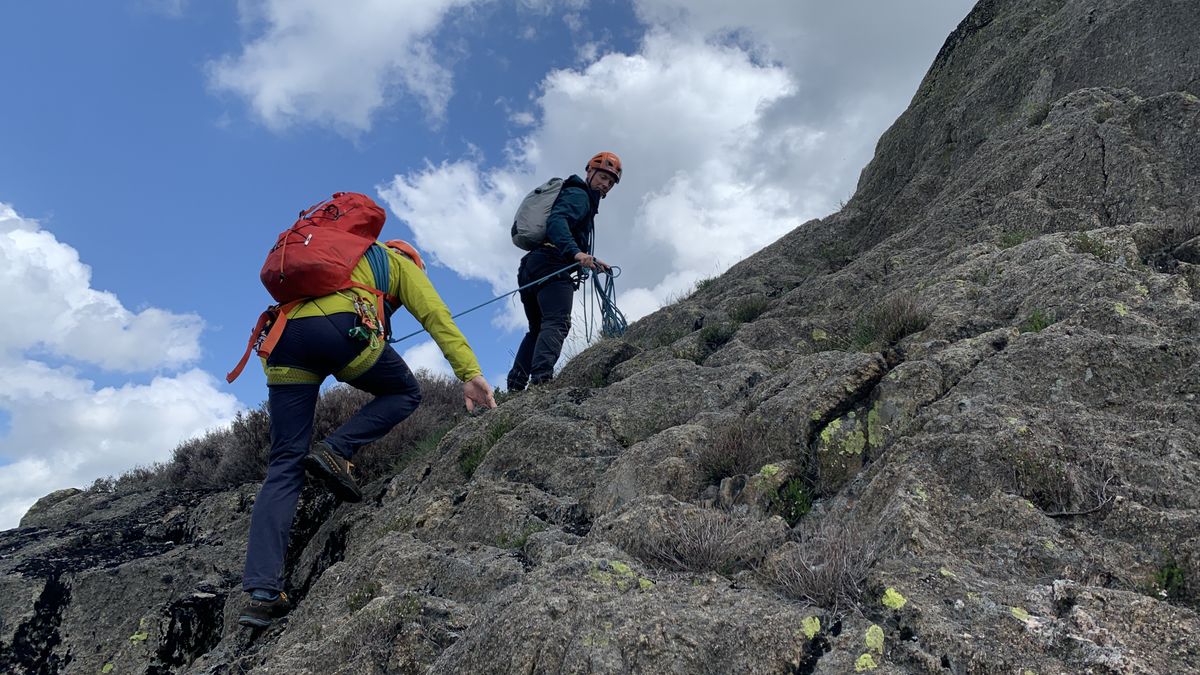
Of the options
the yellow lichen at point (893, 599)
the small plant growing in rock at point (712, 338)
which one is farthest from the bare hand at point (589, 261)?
the yellow lichen at point (893, 599)

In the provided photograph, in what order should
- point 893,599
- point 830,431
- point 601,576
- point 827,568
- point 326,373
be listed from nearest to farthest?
point 893,599 < point 827,568 < point 601,576 < point 830,431 < point 326,373

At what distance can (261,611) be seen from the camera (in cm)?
457

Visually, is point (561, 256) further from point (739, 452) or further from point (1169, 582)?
point (1169, 582)

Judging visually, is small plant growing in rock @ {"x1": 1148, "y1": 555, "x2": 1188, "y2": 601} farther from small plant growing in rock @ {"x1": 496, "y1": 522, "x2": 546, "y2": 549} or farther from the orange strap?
the orange strap

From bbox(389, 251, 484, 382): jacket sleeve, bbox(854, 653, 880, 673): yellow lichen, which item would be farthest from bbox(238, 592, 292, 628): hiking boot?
bbox(854, 653, 880, 673): yellow lichen

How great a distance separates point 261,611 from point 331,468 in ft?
3.68

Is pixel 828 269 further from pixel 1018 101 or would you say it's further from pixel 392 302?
pixel 392 302

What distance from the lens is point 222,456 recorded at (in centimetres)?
933

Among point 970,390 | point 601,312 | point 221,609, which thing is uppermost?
point 601,312

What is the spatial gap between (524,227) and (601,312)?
145 cm

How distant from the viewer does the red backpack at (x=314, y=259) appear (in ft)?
16.2

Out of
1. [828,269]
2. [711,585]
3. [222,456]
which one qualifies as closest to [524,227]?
[828,269]

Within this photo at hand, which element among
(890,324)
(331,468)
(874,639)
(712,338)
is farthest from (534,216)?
(874,639)

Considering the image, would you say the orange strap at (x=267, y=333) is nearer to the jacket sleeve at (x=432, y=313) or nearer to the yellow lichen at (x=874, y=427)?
the jacket sleeve at (x=432, y=313)
